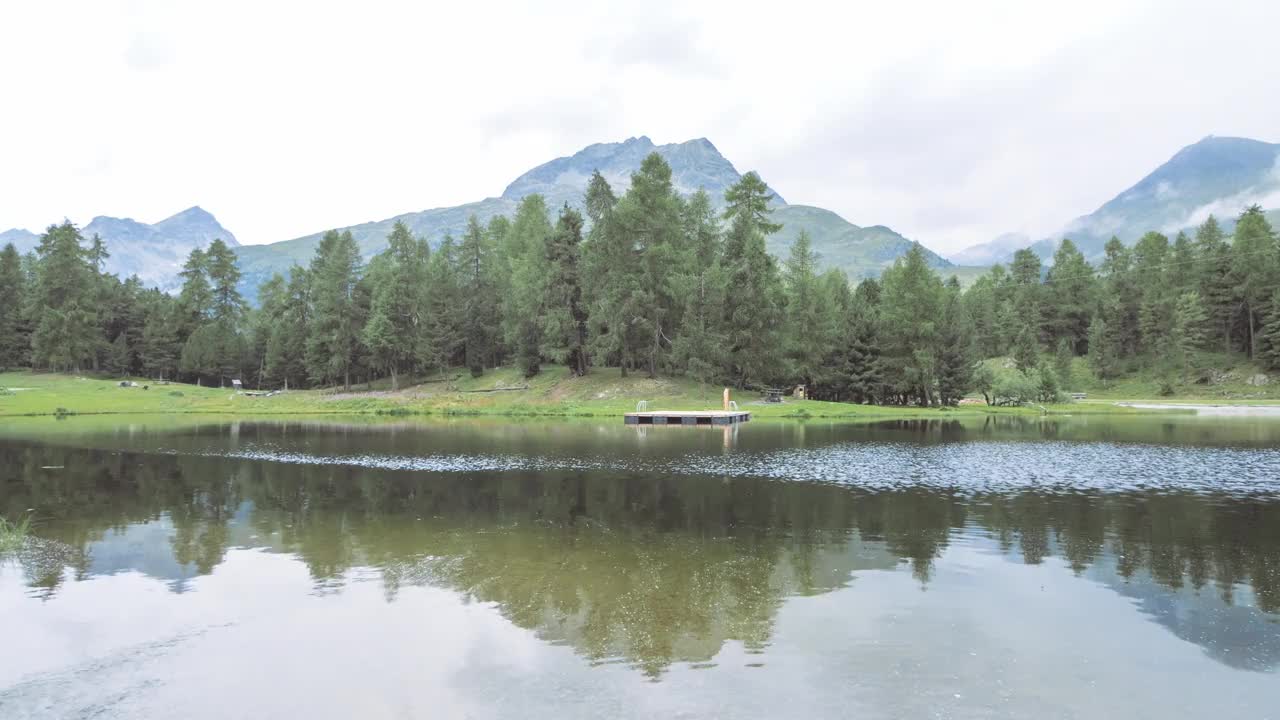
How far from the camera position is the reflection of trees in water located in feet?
46.7

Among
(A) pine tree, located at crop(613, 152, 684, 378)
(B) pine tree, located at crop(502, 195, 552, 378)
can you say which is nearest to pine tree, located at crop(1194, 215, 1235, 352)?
(A) pine tree, located at crop(613, 152, 684, 378)

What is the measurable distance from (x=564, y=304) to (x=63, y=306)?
7972cm

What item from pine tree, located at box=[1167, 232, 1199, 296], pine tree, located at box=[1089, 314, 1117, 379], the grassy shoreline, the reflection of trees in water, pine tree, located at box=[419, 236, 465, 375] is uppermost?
pine tree, located at box=[1167, 232, 1199, 296]

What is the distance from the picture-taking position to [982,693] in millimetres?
10133

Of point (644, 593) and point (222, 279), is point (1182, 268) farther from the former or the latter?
point (222, 279)

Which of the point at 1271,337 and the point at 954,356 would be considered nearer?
the point at 954,356

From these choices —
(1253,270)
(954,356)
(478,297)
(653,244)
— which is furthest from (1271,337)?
(478,297)

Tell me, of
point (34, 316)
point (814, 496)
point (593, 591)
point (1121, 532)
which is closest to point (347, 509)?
point (593, 591)

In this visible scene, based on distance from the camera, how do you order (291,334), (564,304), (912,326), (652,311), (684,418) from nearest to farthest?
(684,418)
(652,311)
(912,326)
(564,304)
(291,334)

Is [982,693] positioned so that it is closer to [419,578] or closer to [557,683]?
[557,683]

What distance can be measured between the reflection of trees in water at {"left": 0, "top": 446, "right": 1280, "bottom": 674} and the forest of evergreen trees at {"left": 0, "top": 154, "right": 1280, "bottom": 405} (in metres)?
50.1

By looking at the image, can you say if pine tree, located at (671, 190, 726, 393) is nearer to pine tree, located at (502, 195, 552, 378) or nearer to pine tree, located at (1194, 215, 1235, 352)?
pine tree, located at (502, 195, 552, 378)

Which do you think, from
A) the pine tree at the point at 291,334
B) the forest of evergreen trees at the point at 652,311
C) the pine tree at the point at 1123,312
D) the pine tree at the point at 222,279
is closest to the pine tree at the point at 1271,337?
the forest of evergreen trees at the point at 652,311

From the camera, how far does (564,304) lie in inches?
3349
